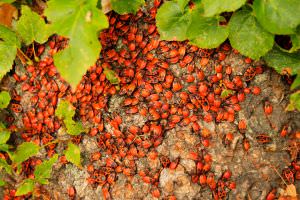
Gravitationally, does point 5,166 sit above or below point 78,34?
below

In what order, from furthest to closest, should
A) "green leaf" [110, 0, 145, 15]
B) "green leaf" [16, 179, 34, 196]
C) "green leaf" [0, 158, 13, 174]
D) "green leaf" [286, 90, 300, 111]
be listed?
"green leaf" [0, 158, 13, 174]
"green leaf" [16, 179, 34, 196]
"green leaf" [110, 0, 145, 15]
"green leaf" [286, 90, 300, 111]

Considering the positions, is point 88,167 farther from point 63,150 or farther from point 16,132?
point 16,132

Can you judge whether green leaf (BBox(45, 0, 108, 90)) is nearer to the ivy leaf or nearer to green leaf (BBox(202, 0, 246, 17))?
green leaf (BBox(202, 0, 246, 17))

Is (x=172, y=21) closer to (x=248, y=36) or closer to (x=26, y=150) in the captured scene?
(x=248, y=36)

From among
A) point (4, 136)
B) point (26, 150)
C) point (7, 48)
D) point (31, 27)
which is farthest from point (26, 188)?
point (31, 27)

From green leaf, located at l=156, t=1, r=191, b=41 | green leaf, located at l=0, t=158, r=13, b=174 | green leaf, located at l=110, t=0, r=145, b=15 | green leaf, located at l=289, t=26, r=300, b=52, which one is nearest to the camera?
green leaf, located at l=289, t=26, r=300, b=52

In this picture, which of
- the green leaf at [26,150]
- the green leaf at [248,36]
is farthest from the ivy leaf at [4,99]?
the green leaf at [248,36]

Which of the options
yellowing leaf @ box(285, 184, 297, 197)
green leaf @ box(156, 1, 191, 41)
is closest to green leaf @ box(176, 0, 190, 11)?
green leaf @ box(156, 1, 191, 41)
